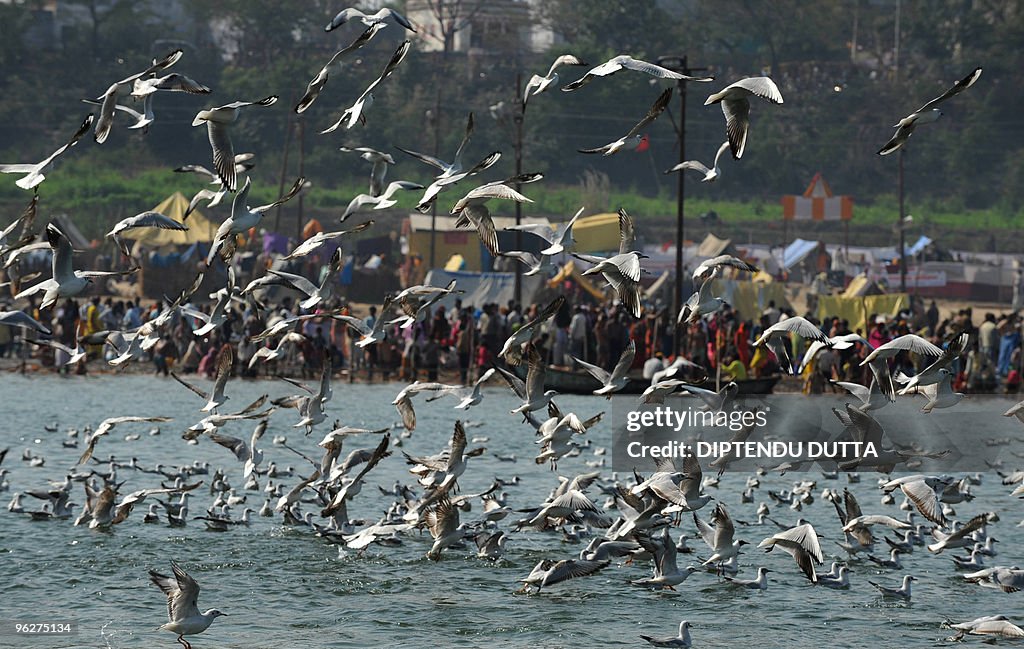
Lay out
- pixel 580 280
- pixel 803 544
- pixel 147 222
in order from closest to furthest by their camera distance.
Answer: pixel 147 222 < pixel 803 544 < pixel 580 280

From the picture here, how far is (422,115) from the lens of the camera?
6806 cm

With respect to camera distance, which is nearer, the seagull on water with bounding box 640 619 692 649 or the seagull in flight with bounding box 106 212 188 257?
the seagull on water with bounding box 640 619 692 649

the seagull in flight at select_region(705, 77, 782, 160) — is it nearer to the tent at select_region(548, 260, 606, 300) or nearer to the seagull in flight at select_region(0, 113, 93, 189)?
the seagull in flight at select_region(0, 113, 93, 189)

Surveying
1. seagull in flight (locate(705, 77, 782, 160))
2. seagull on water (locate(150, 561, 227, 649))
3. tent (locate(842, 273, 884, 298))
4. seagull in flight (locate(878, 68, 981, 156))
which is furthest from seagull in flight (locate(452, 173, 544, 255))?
tent (locate(842, 273, 884, 298))

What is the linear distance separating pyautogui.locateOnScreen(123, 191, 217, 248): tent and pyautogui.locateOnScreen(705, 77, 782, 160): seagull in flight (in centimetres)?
3202

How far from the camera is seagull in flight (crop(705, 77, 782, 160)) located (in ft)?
34.2

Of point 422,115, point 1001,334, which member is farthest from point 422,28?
point 1001,334

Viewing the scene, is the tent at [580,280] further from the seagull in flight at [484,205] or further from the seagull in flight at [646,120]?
the seagull in flight at [646,120]

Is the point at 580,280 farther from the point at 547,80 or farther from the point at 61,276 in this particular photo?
the point at 61,276

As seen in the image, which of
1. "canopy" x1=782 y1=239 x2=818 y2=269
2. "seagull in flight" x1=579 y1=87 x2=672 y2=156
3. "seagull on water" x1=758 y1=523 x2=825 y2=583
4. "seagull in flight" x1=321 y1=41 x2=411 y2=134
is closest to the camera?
"seagull in flight" x1=579 y1=87 x2=672 y2=156

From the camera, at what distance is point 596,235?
4072 centimetres

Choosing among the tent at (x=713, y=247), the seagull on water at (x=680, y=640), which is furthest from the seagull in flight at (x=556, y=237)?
the tent at (x=713, y=247)

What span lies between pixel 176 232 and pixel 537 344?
19.5 m

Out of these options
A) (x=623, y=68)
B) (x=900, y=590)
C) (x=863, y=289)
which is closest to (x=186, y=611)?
(x=623, y=68)
